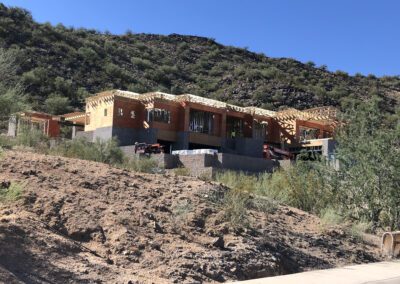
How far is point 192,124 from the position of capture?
157 feet

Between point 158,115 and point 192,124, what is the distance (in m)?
3.25

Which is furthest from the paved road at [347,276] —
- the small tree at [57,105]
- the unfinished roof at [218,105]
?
the small tree at [57,105]

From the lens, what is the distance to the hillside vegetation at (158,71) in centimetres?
6462

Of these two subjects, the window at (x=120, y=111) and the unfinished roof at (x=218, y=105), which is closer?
the window at (x=120, y=111)

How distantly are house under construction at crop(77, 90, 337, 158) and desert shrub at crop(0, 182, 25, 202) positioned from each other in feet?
109

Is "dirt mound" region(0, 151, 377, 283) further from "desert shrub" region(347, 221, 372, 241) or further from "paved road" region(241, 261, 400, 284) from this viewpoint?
"desert shrub" region(347, 221, 372, 241)

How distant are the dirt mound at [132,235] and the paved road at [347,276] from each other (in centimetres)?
50

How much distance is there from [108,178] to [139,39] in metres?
87.7

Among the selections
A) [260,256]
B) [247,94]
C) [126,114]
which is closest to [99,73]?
[247,94]

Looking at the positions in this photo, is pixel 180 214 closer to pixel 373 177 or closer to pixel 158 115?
pixel 373 177

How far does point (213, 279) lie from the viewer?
33.4ft

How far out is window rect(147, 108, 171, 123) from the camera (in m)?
45.8

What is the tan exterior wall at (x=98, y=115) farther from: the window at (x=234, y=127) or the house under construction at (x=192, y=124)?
the window at (x=234, y=127)

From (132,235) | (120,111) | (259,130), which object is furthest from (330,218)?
(259,130)
